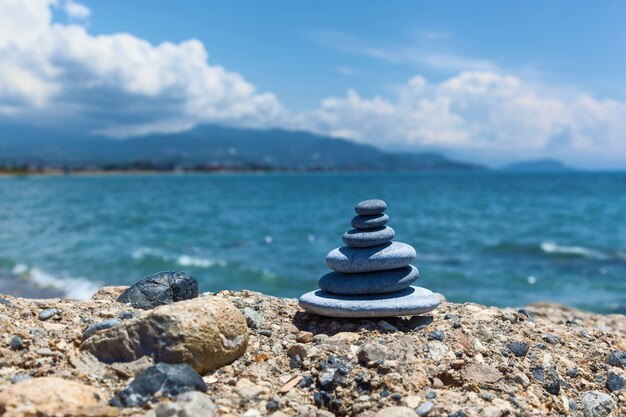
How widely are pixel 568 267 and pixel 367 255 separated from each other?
62.7 ft

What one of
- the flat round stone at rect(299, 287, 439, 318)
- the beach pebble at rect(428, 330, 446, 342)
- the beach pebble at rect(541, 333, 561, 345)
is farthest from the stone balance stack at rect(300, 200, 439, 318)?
the beach pebble at rect(541, 333, 561, 345)

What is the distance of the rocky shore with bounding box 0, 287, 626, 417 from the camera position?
4.72 meters

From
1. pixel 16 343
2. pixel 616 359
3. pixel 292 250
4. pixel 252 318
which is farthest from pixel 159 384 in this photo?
pixel 292 250

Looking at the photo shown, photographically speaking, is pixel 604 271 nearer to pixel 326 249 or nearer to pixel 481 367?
pixel 326 249

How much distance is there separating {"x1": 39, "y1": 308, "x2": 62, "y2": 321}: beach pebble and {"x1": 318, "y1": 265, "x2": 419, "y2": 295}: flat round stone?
125 inches

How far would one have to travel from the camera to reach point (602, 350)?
6.91m

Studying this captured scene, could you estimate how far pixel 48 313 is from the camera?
6.17 m

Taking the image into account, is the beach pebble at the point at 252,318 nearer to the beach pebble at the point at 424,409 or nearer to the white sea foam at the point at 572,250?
the beach pebble at the point at 424,409

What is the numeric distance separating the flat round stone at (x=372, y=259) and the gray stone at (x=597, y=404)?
2416 millimetres

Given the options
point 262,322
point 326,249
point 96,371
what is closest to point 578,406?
point 262,322

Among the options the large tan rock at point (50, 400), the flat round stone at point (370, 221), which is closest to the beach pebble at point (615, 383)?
the flat round stone at point (370, 221)

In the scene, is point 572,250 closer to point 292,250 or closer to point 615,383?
point 292,250

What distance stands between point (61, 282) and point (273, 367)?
1464cm

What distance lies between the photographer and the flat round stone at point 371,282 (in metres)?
6.91
